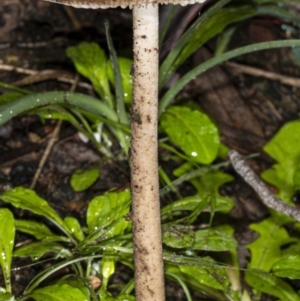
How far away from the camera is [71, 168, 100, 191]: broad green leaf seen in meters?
2.05

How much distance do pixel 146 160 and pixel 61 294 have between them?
40 centimetres

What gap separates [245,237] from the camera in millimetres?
2049

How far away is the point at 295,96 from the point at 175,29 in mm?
701

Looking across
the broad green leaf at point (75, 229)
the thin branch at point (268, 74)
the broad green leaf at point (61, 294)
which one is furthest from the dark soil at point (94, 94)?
the broad green leaf at point (61, 294)

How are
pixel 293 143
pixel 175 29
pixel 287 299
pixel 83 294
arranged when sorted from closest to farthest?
pixel 83 294 < pixel 287 299 < pixel 293 143 < pixel 175 29

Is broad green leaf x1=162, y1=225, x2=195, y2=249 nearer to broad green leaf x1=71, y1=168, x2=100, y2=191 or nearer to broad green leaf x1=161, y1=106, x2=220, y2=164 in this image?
broad green leaf x1=161, y1=106, x2=220, y2=164

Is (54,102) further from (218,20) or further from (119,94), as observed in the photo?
(218,20)

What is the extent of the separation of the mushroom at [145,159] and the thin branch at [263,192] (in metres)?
0.44

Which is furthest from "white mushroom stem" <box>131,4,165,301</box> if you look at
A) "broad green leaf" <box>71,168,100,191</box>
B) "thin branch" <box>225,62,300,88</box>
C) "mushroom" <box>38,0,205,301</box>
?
"thin branch" <box>225,62,300,88</box>

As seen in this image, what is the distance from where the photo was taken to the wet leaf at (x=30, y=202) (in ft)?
5.76

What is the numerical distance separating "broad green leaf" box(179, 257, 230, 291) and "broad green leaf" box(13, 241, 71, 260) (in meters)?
0.33

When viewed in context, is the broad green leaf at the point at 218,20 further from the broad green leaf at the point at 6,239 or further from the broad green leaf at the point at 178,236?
the broad green leaf at the point at 6,239

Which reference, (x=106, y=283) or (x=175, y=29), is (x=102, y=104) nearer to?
(x=175, y=29)

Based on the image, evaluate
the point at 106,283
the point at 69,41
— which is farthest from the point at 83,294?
the point at 69,41
